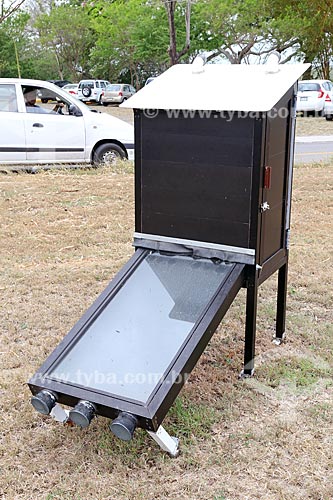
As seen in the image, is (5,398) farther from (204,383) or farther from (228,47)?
(228,47)

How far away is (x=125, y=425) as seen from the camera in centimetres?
242

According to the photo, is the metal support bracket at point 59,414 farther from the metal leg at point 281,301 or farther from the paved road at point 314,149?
the paved road at point 314,149

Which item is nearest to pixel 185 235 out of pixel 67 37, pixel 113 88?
pixel 113 88

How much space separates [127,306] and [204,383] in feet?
2.13

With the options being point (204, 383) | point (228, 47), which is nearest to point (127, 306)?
point (204, 383)

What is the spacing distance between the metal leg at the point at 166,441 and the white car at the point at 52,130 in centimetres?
702

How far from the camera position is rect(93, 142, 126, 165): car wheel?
941 cm

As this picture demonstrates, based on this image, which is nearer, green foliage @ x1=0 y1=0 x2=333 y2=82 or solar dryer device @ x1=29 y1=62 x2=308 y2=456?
→ solar dryer device @ x1=29 y1=62 x2=308 y2=456

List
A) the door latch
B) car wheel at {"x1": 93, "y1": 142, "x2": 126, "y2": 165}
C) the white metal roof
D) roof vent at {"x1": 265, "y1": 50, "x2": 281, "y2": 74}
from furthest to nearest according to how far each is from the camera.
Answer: car wheel at {"x1": 93, "y1": 142, "x2": 126, "y2": 165}, roof vent at {"x1": 265, "y1": 50, "x2": 281, "y2": 74}, the door latch, the white metal roof

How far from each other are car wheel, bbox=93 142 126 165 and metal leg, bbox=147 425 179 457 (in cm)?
717

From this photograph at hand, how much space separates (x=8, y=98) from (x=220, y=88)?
6.59m

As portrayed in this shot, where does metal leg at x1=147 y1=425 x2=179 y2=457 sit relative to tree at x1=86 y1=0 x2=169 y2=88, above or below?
below

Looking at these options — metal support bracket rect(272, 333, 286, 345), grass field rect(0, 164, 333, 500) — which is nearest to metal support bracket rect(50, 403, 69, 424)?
grass field rect(0, 164, 333, 500)

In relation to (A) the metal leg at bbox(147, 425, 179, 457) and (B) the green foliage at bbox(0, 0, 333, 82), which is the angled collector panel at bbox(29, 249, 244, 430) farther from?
(B) the green foliage at bbox(0, 0, 333, 82)
